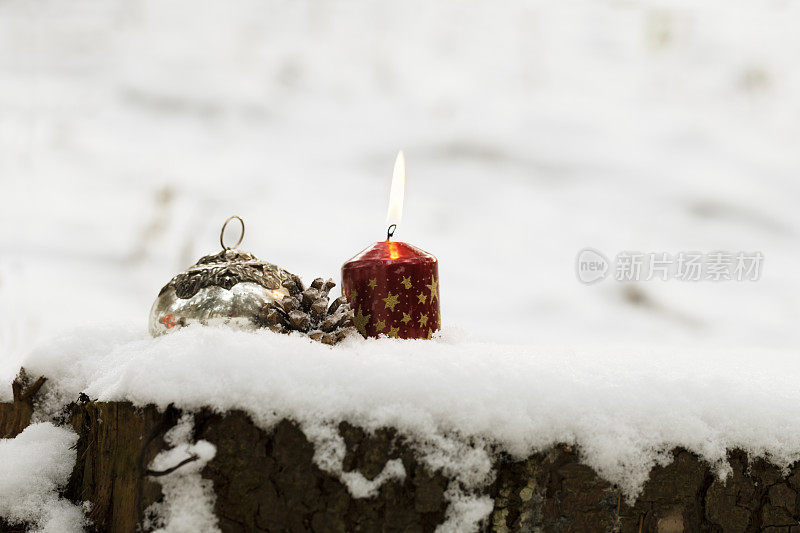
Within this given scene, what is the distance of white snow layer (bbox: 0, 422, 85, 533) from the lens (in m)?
0.68

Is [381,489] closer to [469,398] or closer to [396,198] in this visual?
[469,398]

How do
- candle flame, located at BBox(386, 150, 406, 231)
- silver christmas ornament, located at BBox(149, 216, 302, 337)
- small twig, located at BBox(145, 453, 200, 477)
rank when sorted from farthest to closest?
candle flame, located at BBox(386, 150, 406, 231) → silver christmas ornament, located at BBox(149, 216, 302, 337) → small twig, located at BBox(145, 453, 200, 477)

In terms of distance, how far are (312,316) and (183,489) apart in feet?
0.93

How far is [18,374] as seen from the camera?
85 cm

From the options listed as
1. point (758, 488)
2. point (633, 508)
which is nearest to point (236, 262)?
point (633, 508)

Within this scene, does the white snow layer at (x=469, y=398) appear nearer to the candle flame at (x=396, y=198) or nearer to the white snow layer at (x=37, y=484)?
the white snow layer at (x=37, y=484)

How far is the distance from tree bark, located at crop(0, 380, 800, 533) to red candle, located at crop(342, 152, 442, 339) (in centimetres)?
25

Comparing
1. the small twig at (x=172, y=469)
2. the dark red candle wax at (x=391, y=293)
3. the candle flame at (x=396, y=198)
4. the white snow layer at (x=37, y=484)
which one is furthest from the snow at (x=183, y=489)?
the candle flame at (x=396, y=198)

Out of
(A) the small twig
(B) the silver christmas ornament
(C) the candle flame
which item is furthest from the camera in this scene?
(C) the candle flame

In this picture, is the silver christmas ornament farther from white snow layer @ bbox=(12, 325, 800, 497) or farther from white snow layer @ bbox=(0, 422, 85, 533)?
white snow layer @ bbox=(0, 422, 85, 533)

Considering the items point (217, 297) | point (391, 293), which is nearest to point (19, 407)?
point (217, 297)

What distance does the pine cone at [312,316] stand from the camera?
31.1 inches

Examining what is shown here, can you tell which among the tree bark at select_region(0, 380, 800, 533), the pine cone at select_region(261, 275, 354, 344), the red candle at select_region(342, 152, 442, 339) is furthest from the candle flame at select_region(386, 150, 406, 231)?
the tree bark at select_region(0, 380, 800, 533)

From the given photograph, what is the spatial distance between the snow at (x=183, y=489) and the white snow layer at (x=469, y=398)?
0.04 meters
